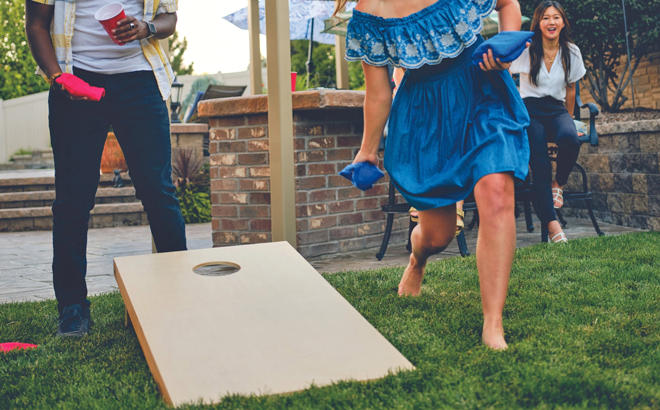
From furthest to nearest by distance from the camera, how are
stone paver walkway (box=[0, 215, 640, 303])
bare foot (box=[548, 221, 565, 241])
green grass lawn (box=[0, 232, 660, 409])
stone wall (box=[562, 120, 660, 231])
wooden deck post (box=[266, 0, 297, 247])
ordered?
1. stone wall (box=[562, 120, 660, 231])
2. bare foot (box=[548, 221, 565, 241])
3. stone paver walkway (box=[0, 215, 640, 303])
4. wooden deck post (box=[266, 0, 297, 247])
5. green grass lawn (box=[0, 232, 660, 409])

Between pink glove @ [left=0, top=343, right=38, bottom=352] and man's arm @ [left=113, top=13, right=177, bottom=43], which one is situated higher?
man's arm @ [left=113, top=13, right=177, bottom=43]

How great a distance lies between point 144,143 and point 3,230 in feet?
17.9

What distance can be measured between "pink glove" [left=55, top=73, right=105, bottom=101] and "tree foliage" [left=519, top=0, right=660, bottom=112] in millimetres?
6816

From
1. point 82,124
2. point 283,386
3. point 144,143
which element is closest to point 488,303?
point 283,386

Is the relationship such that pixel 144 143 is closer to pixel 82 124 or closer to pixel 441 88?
pixel 82 124

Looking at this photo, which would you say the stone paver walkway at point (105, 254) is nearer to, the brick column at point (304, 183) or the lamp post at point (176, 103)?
the brick column at point (304, 183)

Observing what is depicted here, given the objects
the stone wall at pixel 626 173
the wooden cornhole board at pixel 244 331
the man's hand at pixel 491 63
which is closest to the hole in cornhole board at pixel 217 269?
the wooden cornhole board at pixel 244 331

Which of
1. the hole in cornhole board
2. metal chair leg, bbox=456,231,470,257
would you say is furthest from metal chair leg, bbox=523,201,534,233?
the hole in cornhole board

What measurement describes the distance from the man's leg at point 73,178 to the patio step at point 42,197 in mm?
5085

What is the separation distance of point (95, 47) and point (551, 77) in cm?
327

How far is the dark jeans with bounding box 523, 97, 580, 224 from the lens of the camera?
14.5 ft

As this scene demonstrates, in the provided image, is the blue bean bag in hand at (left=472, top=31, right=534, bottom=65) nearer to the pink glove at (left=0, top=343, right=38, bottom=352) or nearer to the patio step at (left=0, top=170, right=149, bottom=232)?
the pink glove at (left=0, top=343, right=38, bottom=352)

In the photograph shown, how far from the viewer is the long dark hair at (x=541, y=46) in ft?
15.0

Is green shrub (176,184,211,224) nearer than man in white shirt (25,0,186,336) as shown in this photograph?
No
